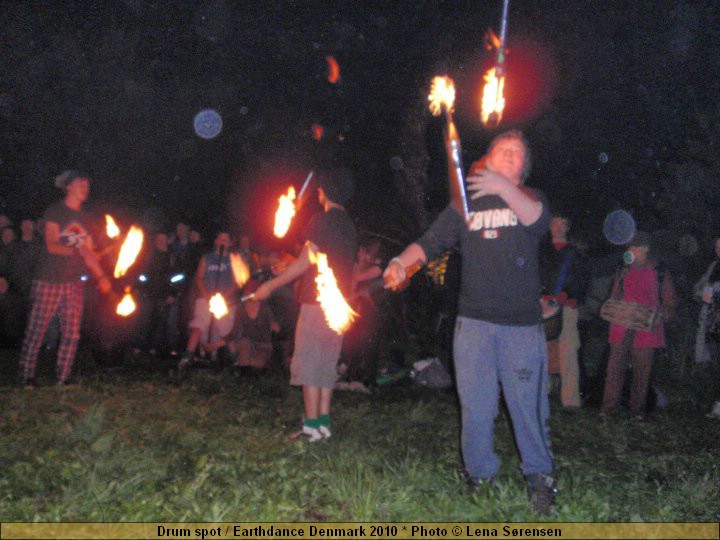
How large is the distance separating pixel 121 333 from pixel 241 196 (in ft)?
35.6

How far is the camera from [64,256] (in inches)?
313

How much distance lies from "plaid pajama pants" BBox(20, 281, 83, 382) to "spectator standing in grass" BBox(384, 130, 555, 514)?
4796 millimetres

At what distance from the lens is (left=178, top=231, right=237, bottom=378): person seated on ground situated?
10.4m

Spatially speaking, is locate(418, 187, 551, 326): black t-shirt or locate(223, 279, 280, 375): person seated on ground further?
locate(223, 279, 280, 375): person seated on ground

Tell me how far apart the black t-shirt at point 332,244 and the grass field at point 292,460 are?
3.96 feet

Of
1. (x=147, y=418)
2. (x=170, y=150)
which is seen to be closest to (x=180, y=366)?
(x=147, y=418)

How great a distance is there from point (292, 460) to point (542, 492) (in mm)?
1844

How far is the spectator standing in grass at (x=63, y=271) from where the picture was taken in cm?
792

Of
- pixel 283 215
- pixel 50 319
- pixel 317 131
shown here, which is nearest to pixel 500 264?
pixel 283 215

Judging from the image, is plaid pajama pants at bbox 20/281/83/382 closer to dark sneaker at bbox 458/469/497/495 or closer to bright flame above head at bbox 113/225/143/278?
bright flame above head at bbox 113/225/143/278

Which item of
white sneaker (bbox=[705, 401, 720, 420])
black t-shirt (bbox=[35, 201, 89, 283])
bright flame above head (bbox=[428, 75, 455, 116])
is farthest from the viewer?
white sneaker (bbox=[705, 401, 720, 420])

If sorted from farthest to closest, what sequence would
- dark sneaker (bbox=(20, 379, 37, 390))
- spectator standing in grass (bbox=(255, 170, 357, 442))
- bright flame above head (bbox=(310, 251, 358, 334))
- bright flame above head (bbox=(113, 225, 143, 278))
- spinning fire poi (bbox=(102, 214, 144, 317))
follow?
bright flame above head (bbox=(113, 225, 143, 278)), spinning fire poi (bbox=(102, 214, 144, 317)), dark sneaker (bbox=(20, 379, 37, 390)), spectator standing in grass (bbox=(255, 170, 357, 442)), bright flame above head (bbox=(310, 251, 358, 334))

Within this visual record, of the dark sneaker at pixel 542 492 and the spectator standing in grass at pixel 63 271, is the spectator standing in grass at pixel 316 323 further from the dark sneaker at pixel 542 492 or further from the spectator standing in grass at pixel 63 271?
the spectator standing in grass at pixel 63 271

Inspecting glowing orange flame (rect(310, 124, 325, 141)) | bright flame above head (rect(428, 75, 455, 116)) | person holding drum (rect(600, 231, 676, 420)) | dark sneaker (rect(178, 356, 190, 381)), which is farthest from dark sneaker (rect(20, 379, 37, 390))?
glowing orange flame (rect(310, 124, 325, 141))
